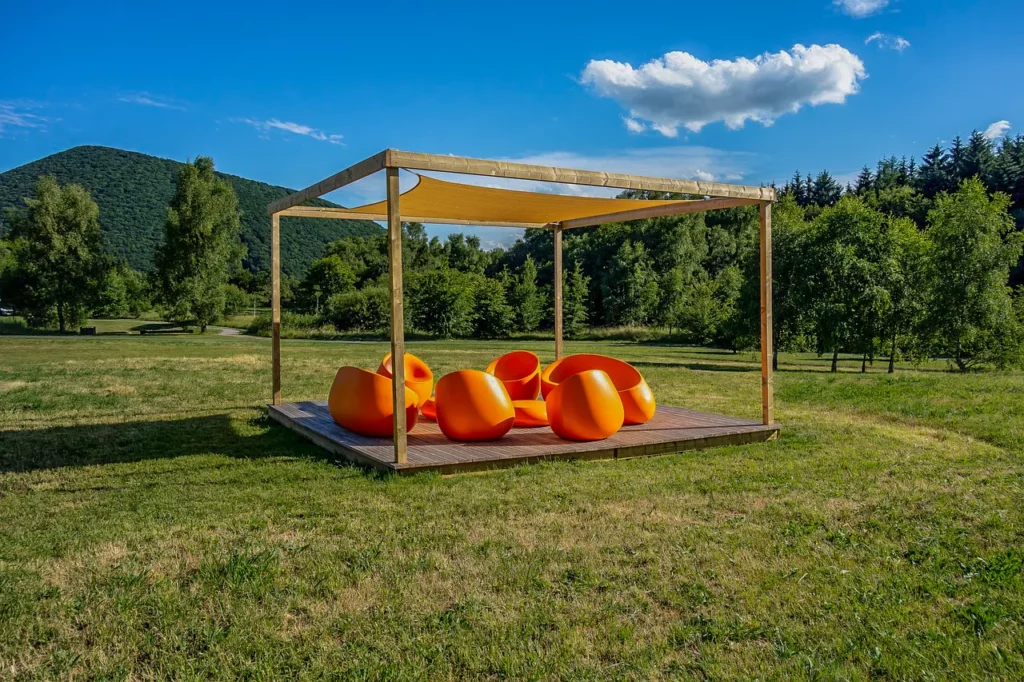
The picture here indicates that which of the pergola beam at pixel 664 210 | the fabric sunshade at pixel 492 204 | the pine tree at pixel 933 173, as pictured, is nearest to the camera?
the fabric sunshade at pixel 492 204

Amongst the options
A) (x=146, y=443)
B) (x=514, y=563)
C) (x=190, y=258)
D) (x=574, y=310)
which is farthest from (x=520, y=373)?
(x=190, y=258)

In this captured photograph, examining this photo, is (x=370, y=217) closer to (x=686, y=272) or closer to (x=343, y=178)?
(x=343, y=178)

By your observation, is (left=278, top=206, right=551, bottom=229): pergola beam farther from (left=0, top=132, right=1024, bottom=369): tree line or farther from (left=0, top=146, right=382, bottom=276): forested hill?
(left=0, top=146, right=382, bottom=276): forested hill

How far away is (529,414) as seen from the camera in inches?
310

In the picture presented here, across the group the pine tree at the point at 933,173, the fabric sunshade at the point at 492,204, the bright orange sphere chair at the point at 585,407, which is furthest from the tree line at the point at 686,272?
the bright orange sphere chair at the point at 585,407

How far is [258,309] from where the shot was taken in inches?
2373

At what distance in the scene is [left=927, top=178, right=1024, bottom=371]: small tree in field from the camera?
1553 centimetres

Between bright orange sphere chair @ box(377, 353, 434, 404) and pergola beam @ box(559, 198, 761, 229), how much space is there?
2.90 m

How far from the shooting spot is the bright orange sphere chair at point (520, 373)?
8.52 meters

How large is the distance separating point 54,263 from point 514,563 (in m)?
37.9

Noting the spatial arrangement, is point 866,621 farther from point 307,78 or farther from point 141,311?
point 141,311

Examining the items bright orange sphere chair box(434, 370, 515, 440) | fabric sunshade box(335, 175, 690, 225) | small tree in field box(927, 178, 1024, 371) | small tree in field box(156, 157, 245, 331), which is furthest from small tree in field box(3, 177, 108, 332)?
small tree in field box(927, 178, 1024, 371)

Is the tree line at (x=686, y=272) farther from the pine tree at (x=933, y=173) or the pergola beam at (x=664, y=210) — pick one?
the pergola beam at (x=664, y=210)

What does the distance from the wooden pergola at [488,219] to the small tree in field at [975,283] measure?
1034 centimetres
